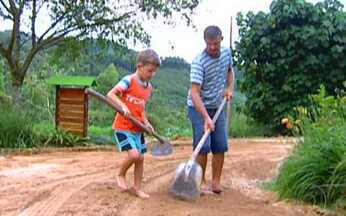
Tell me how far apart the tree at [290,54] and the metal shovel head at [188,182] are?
28.7 ft

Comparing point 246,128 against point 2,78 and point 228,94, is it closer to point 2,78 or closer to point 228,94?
point 2,78

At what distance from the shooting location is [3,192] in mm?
6211

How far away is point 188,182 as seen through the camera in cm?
584

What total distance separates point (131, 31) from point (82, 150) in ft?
8.45

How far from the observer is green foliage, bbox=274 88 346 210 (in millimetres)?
5684

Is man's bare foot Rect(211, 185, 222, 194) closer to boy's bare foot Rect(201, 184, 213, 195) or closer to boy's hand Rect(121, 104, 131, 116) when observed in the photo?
boy's bare foot Rect(201, 184, 213, 195)

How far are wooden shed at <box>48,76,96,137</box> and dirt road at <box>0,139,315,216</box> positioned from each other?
7.99 feet

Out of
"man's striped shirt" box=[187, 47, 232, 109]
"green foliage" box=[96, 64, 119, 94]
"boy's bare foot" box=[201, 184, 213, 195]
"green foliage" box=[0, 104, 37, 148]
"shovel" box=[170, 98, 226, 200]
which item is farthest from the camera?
"green foliage" box=[96, 64, 119, 94]

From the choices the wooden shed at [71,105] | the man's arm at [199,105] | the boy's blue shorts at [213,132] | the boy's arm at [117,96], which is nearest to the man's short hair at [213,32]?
the man's arm at [199,105]

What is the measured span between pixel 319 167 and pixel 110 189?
177cm

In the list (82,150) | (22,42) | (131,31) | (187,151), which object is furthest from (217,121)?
(22,42)

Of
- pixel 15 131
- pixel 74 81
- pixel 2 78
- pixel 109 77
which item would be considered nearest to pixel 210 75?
pixel 15 131

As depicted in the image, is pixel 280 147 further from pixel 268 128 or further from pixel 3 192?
pixel 3 192

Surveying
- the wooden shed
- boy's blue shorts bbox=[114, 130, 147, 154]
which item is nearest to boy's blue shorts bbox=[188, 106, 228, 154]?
boy's blue shorts bbox=[114, 130, 147, 154]
